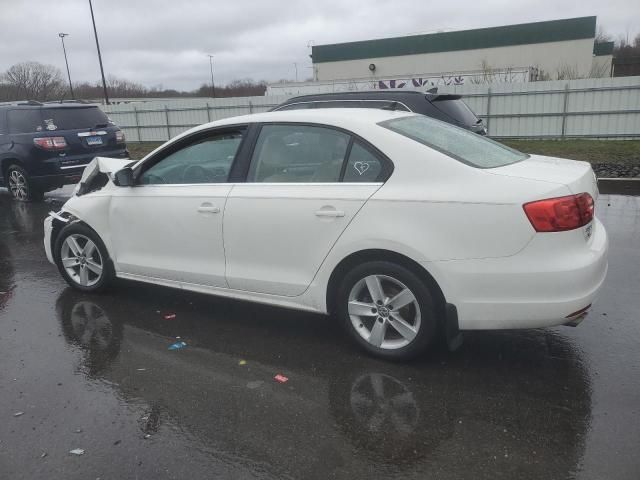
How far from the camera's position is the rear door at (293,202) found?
3703 millimetres

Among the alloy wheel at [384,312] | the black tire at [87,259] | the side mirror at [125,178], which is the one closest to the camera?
the alloy wheel at [384,312]

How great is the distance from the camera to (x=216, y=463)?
2.77 metres

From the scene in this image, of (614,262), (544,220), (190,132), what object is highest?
(190,132)

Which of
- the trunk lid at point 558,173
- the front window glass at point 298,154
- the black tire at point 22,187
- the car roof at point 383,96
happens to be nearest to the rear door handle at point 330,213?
the front window glass at point 298,154

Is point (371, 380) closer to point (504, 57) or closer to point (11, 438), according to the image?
point (11, 438)

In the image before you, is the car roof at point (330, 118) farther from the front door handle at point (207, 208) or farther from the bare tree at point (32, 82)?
→ the bare tree at point (32, 82)

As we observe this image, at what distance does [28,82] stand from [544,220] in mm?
59030

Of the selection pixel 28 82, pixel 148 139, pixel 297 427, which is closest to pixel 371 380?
pixel 297 427

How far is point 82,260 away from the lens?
17.1 ft

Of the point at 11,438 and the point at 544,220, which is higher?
the point at 544,220

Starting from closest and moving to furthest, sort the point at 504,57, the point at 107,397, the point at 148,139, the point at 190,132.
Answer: the point at 107,397
the point at 190,132
the point at 148,139
the point at 504,57

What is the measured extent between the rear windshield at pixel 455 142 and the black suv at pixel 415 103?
3.77 meters

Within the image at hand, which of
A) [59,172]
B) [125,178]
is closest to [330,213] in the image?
[125,178]

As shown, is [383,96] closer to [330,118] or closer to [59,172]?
[330,118]
